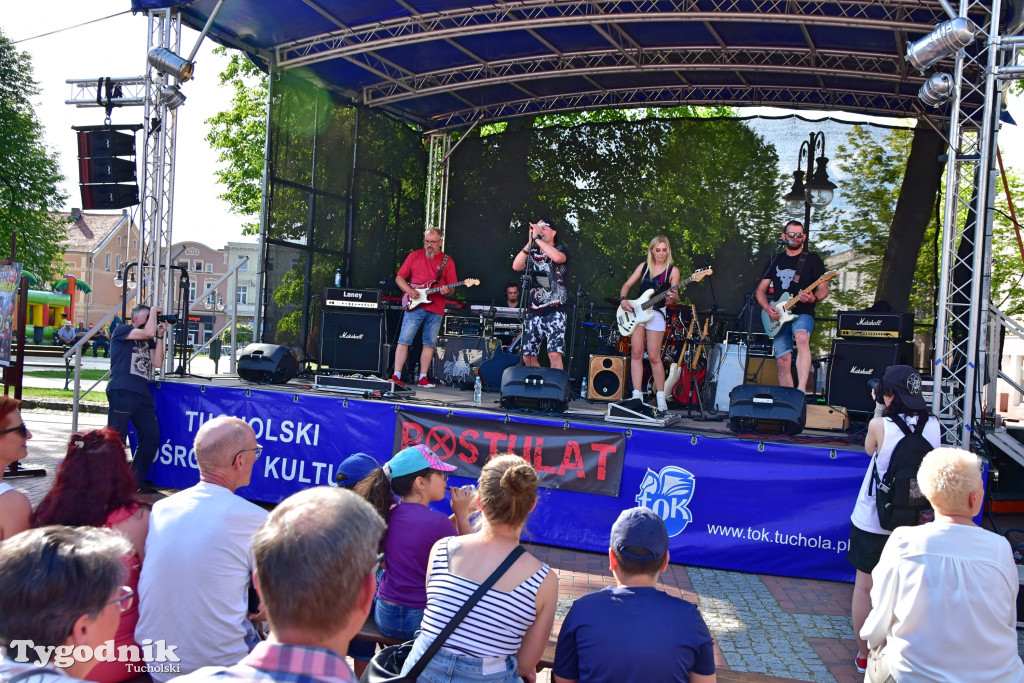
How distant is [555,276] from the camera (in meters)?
7.71

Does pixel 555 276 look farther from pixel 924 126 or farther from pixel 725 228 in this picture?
pixel 924 126

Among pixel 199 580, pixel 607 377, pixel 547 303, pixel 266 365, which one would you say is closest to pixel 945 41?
pixel 547 303

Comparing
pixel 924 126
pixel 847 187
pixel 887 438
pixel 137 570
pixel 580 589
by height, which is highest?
pixel 924 126

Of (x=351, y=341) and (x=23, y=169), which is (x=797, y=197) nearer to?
(x=351, y=341)

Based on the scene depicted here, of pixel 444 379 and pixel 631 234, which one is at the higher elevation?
pixel 631 234

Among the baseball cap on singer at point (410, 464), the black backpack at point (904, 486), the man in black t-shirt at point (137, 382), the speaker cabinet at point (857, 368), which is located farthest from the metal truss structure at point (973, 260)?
the man in black t-shirt at point (137, 382)

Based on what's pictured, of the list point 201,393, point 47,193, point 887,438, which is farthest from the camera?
point 47,193

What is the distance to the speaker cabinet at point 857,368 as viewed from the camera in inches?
269

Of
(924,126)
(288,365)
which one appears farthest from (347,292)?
(924,126)

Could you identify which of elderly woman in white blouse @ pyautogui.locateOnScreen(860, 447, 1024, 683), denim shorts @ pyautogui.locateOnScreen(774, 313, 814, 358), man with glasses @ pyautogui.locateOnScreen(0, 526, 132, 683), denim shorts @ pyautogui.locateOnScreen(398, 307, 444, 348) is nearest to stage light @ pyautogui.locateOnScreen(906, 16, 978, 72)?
denim shorts @ pyautogui.locateOnScreen(774, 313, 814, 358)

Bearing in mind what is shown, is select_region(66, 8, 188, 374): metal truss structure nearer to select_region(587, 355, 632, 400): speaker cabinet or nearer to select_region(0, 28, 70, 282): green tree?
select_region(587, 355, 632, 400): speaker cabinet

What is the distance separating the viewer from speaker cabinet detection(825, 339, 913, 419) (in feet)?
22.4

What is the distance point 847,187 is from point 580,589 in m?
7.12

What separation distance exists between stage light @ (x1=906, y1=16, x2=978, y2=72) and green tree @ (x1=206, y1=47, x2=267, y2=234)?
17.9 m
